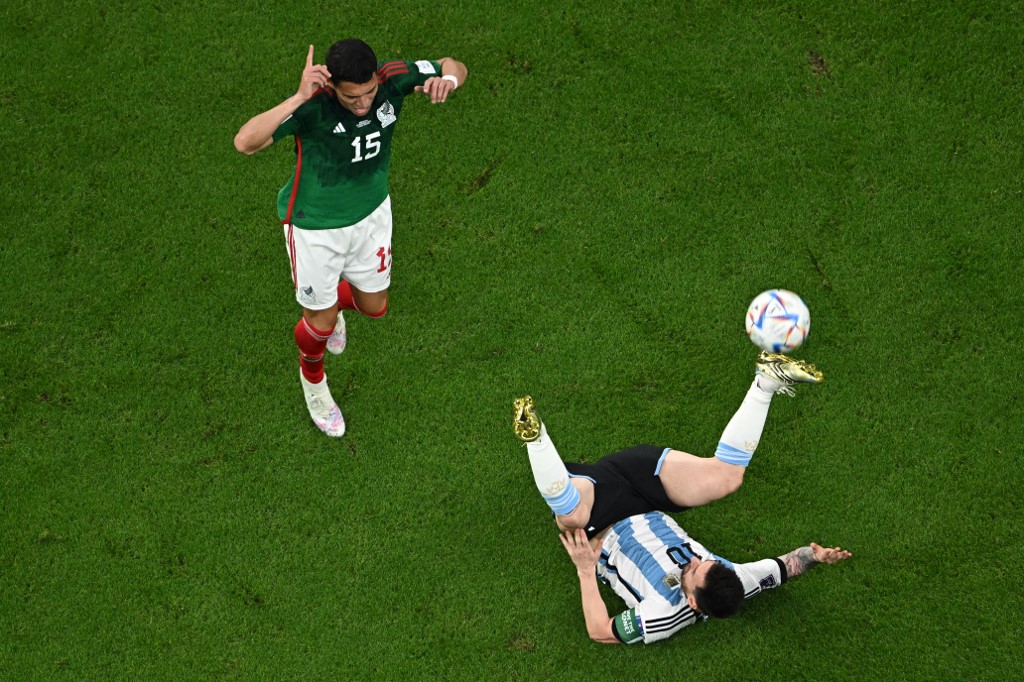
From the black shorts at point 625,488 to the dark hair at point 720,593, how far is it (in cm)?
58

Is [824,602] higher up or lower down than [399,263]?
lower down

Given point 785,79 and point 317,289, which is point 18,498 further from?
point 785,79

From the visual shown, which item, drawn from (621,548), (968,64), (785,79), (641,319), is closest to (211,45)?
(641,319)

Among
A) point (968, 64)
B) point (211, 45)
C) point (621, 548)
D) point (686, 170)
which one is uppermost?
point (968, 64)

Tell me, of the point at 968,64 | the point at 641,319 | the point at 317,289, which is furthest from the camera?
the point at 968,64

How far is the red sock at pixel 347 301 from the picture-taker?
6770mm

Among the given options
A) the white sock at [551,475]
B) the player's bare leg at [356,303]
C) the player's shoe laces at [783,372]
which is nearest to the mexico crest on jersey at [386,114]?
the player's bare leg at [356,303]

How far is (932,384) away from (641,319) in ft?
6.50

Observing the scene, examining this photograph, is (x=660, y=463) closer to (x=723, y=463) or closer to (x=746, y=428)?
(x=723, y=463)

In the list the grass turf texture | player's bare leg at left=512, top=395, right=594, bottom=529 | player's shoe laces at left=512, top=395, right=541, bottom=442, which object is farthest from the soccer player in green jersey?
player's shoe laces at left=512, top=395, right=541, bottom=442

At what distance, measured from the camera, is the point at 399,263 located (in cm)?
743

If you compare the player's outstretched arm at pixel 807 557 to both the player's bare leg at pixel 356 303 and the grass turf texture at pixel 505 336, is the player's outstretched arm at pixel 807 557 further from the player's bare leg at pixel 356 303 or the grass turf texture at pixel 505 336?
the player's bare leg at pixel 356 303

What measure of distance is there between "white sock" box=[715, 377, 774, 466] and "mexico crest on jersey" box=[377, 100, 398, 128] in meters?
2.54

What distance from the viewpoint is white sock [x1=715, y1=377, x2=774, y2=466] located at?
6.07 m
